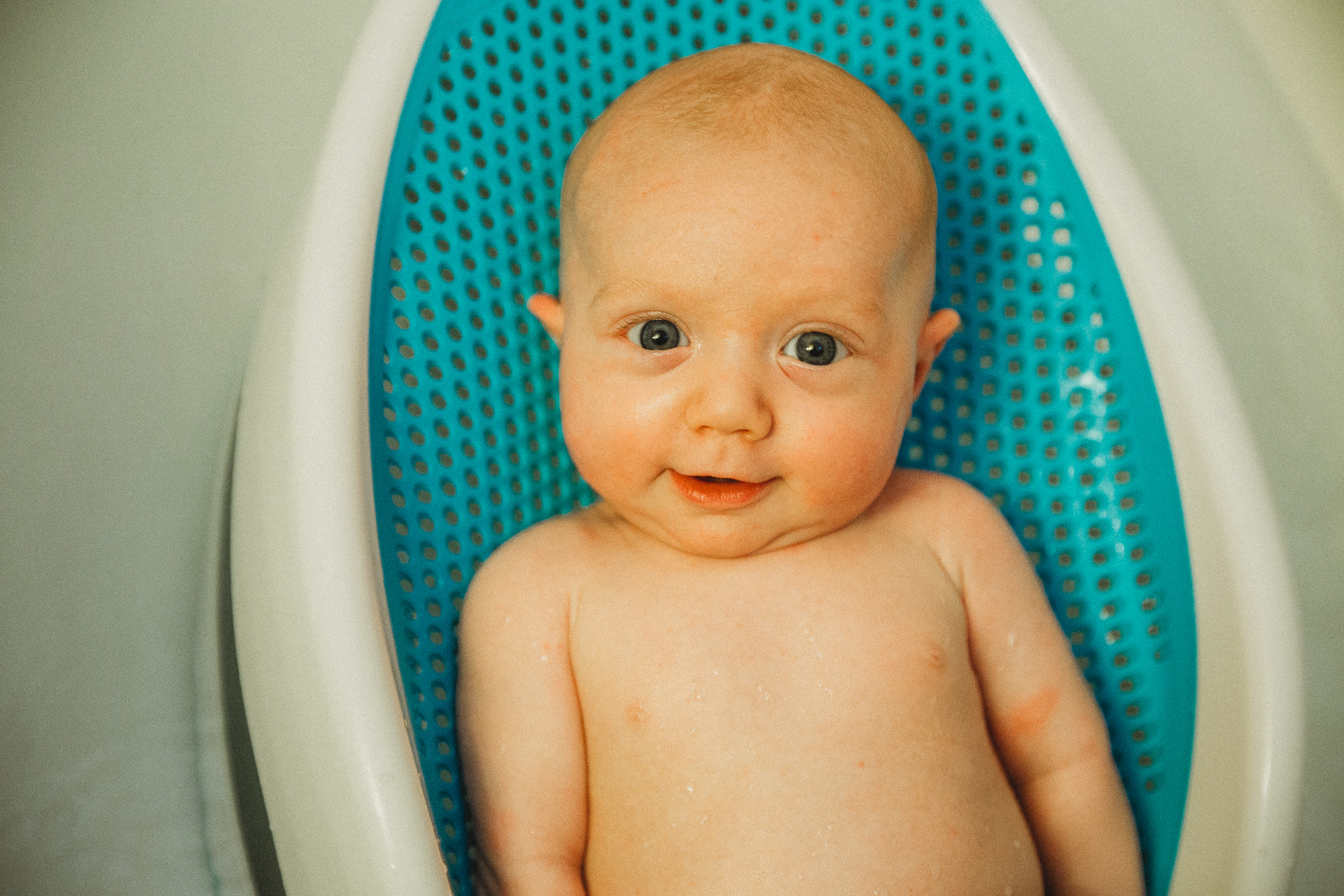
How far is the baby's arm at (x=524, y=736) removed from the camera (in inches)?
27.8

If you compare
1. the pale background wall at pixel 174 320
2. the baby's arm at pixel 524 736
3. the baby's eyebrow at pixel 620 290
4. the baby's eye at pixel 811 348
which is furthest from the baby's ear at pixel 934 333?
the pale background wall at pixel 174 320

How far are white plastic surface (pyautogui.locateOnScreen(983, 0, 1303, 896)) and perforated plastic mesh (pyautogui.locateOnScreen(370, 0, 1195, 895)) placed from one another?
0.09 ft

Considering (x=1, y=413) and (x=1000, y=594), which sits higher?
(x=1, y=413)

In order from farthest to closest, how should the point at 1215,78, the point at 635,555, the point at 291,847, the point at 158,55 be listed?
the point at 1215,78, the point at 158,55, the point at 635,555, the point at 291,847

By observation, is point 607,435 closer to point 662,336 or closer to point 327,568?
point 662,336

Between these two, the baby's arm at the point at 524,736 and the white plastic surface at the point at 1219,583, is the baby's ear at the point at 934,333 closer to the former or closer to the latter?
the white plastic surface at the point at 1219,583

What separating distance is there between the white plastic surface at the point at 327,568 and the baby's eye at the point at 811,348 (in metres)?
0.31

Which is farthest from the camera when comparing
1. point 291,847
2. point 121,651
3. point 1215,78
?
point 1215,78

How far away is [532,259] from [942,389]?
1.38 ft

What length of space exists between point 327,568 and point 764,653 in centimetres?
31

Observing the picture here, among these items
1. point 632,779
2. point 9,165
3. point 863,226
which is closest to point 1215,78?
point 863,226

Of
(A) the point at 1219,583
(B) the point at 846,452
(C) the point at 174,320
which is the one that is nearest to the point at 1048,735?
(A) the point at 1219,583

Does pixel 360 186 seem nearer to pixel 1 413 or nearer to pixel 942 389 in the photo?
pixel 1 413

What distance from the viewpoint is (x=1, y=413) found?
831mm
